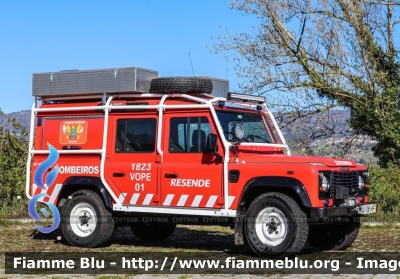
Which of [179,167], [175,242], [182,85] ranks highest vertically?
[182,85]

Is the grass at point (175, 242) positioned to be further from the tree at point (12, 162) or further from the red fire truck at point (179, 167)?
the tree at point (12, 162)

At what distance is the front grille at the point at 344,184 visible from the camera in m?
9.98

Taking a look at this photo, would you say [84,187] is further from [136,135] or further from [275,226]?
[275,226]

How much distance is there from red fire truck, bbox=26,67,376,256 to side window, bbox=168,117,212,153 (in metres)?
0.02

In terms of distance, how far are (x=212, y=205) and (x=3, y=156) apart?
7.82 meters

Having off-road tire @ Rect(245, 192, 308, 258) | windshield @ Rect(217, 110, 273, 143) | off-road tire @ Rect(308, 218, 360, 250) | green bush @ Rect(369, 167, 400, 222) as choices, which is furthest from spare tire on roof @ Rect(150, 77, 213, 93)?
green bush @ Rect(369, 167, 400, 222)

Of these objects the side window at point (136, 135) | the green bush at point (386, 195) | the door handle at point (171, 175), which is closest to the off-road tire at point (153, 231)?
the side window at point (136, 135)

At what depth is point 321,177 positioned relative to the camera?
976 cm

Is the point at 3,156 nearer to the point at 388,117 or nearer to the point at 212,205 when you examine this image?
the point at 212,205

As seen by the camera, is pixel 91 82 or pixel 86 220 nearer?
pixel 86 220

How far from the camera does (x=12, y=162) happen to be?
1688cm

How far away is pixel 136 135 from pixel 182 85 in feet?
A: 3.62

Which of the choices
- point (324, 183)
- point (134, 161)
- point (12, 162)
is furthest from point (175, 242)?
point (12, 162)

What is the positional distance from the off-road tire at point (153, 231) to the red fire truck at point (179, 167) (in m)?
0.02
